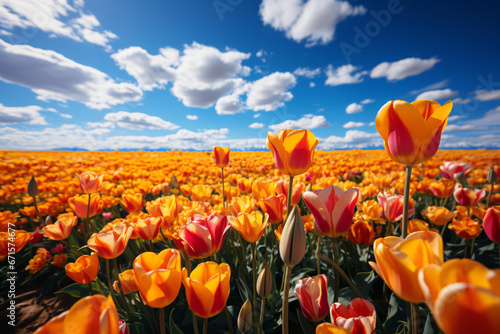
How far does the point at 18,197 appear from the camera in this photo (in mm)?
4219

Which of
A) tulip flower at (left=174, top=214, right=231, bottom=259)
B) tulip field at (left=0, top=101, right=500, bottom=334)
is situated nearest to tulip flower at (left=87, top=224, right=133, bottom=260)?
tulip field at (left=0, top=101, right=500, bottom=334)

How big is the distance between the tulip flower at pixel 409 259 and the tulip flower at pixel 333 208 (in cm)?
36

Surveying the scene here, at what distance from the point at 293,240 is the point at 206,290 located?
37 centimetres

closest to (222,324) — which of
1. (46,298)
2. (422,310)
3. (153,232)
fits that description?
(153,232)

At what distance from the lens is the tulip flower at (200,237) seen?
108 cm

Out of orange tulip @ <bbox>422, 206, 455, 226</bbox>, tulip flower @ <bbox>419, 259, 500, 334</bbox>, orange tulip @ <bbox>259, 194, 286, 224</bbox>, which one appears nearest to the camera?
tulip flower @ <bbox>419, 259, 500, 334</bbox>

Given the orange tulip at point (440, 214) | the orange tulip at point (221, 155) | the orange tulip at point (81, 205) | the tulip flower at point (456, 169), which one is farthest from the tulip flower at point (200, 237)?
the tulip flower at point (456, 169)

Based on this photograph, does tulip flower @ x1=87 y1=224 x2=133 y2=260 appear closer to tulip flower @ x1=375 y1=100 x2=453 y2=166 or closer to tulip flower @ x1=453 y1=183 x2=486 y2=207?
tulip flower @ x1=375 y1=100 x2=453 y2=166

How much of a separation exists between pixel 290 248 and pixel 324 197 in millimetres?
364

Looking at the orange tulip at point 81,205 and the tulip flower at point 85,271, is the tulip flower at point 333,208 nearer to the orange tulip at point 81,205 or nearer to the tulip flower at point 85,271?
the tulip flower at point 85,271

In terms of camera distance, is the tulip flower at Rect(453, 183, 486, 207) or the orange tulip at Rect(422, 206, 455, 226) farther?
the tulip flower at Rect(453, 183, 486, 207)

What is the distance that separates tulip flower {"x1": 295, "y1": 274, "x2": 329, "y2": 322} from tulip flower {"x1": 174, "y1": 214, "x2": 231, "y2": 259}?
490 mm

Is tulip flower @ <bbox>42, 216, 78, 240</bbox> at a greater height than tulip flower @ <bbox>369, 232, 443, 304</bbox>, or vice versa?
tulip flower @ <bbox>369, 232, 443, 304</bbox>

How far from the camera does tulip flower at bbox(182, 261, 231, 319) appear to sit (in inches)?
30.6
